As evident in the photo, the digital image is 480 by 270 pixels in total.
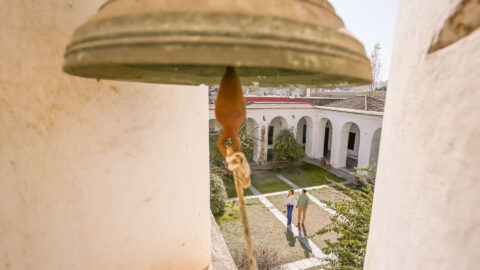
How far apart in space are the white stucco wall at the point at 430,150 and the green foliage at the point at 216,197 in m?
7.19

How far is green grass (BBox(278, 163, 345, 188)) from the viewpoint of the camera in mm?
11602

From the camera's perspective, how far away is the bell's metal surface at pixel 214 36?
405 millimetres

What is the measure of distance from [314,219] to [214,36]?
8761mm

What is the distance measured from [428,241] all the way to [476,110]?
Result: 362 millimetres

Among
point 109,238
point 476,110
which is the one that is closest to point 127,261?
point 109,238

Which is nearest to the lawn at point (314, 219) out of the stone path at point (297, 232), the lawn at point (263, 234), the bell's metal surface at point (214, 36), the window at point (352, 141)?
the stone path at point (297, 232)

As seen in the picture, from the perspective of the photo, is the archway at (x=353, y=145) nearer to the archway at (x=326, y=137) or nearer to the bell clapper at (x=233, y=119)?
the archway at (x=326, y=137)

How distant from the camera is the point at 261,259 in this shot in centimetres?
576

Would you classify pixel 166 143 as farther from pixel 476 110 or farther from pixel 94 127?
pixel 476 110

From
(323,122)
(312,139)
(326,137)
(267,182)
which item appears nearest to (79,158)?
(267,182)

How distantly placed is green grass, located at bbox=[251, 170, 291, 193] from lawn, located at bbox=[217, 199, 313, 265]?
176 cm

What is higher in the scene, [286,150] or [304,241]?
[286,150]

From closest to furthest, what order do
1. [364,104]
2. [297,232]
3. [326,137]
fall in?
[297,232], [364,104], [326,137]

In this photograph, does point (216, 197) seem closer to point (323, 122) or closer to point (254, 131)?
point (254, 131)
